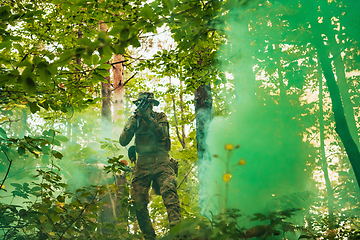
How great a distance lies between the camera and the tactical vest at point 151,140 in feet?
16.3

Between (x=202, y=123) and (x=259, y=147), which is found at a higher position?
(x=202, y=123)

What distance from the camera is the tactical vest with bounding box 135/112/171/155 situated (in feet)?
16.3

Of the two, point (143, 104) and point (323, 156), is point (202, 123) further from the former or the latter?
point (323, 156)

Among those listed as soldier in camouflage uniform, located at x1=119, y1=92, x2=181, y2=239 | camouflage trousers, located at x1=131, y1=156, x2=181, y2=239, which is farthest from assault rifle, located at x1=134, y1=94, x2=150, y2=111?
camouflage trousers, located at x1=131, y1=156, x2=181, y2=239

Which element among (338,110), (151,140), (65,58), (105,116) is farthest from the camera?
(105,116)

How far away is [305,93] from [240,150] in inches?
55.1

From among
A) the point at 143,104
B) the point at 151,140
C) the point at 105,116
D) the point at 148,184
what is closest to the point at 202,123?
the point at 151,140

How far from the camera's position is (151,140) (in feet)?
16.5

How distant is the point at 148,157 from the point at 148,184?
0.55m

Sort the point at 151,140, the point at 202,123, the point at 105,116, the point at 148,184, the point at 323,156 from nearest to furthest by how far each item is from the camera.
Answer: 1. the point at 323,156
2. the point at 148,184
3. the point at 151,140
4. the point at 202,123
5. the point at 105,116

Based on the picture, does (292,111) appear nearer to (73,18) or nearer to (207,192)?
(207,192)

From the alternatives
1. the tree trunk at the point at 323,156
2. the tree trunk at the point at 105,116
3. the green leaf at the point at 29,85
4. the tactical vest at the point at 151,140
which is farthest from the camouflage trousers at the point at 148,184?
the green leaf at the point at 29,85

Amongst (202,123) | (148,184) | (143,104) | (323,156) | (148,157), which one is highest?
(143,104)

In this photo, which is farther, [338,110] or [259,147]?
[259,147]
